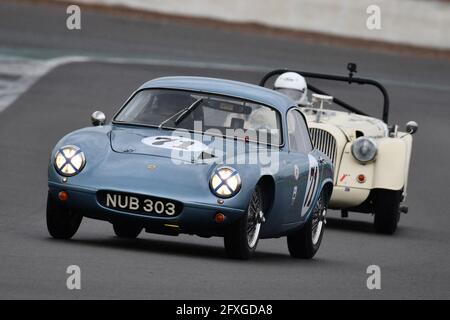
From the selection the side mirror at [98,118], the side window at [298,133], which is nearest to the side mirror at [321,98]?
the side window at [298,133]

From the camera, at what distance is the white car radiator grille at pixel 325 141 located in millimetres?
15078

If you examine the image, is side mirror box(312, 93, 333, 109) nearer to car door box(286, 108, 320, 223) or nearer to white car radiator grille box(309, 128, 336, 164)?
white car radiator grille box(309, 128, 336, 164)

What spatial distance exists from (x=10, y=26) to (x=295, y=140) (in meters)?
26.8

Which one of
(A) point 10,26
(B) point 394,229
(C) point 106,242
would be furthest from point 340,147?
(A) point 10,26

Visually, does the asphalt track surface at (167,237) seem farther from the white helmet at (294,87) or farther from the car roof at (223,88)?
the white helmet at (294,87)

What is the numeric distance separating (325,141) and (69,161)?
17.6 ft

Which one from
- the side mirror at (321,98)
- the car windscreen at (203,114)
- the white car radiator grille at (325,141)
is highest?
the car windscreen at (203,114)

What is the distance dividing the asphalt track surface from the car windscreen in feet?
2.96


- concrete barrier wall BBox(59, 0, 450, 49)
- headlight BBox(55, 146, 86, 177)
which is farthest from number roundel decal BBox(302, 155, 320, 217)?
concrete barrier wall BBox(59, 0, 450, 49)

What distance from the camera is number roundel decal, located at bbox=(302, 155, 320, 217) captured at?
11289 millimetres

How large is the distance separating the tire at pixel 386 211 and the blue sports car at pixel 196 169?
309cm

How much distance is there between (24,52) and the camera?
31516 millimetres

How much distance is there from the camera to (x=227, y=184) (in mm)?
9938
